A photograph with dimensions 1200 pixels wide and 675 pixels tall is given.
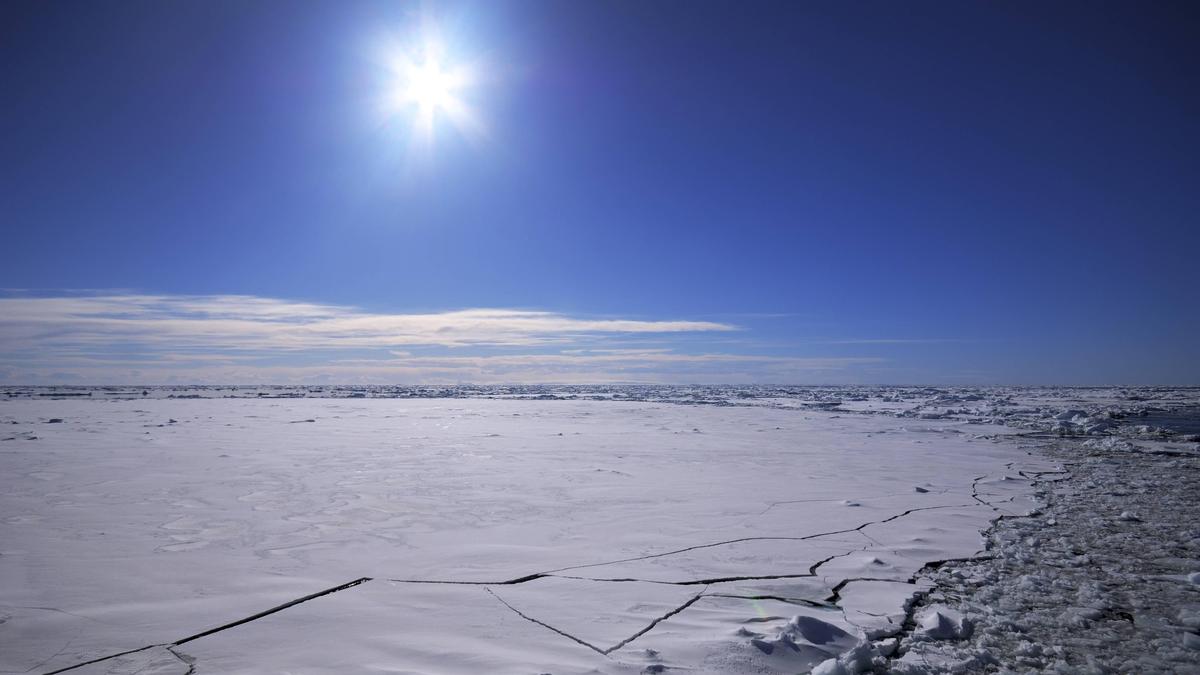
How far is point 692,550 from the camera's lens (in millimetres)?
4520

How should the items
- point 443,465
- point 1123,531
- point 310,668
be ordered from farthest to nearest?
point 443,465 < point 1123,531 < point 310,668

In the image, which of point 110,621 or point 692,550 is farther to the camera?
point 692,550

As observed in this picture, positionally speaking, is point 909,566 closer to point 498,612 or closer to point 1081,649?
point 1081,649

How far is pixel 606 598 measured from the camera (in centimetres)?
349

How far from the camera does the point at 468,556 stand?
4332 millimetres

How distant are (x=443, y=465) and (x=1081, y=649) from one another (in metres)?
7.87

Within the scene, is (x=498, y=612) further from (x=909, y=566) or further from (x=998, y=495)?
(x=998, y=495)

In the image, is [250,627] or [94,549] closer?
[250,627]

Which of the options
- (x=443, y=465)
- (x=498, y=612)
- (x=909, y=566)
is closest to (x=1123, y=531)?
(x=909, y=566)

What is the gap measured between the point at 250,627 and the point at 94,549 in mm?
2436

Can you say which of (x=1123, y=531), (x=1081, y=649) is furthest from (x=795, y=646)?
(x=1123, y=531)

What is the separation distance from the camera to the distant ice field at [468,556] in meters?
2.81

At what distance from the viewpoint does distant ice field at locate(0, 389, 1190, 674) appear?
281cm

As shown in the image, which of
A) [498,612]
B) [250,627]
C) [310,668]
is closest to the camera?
[310,668]
